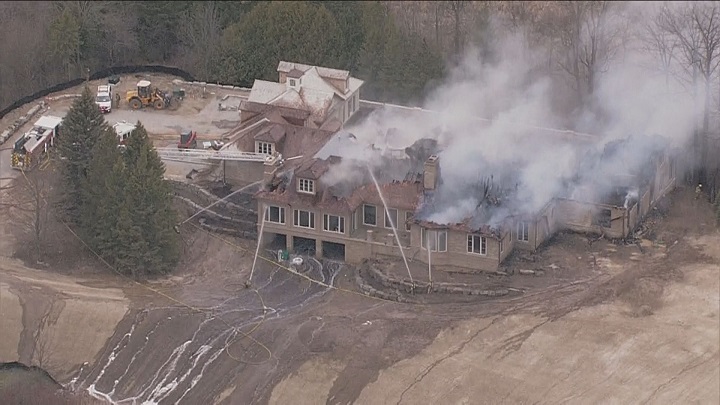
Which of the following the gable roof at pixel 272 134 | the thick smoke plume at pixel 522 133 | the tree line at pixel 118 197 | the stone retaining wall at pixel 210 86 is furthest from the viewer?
the stone retaining wall at pixel 210 86

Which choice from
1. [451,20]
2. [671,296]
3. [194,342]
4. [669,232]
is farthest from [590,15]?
[194,342]

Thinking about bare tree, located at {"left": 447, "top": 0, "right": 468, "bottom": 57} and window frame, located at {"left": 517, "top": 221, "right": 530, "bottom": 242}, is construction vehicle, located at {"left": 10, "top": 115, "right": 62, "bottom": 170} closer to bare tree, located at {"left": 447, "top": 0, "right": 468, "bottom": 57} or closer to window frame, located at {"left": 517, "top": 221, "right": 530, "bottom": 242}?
bare tree, located at {"left": 447, "top": 0, "right": 468, "bottom": 57}

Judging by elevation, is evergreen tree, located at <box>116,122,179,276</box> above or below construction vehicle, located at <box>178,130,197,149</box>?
below

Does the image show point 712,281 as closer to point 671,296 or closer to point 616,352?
point 671,296

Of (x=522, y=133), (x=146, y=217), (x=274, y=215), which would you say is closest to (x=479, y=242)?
(x=522, y=133)

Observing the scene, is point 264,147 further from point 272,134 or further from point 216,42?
point 216,42

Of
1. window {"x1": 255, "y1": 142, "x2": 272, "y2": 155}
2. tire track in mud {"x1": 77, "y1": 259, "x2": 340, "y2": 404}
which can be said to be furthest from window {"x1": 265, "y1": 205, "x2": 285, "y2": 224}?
window {"x1": 255, "y1": 142, "x2": 272, "y2": 155}

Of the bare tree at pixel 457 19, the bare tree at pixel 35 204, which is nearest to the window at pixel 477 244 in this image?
the bare tree at pixel 35 204

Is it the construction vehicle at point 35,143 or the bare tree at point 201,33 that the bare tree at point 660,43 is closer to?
the bare tree at point 201,33
